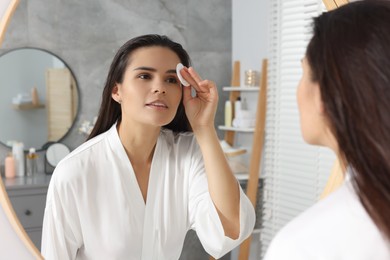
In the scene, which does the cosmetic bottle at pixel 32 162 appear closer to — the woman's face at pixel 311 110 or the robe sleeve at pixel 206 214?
the robe sleeve at pixel 206 214

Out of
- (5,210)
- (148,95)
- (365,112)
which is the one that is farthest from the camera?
(5,210)

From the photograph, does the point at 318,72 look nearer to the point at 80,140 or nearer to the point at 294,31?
the point at 294,31

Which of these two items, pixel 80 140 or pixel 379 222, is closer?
pixel 379 222

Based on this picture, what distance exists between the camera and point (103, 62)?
34.9 inches

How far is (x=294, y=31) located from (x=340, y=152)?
36 centimetres

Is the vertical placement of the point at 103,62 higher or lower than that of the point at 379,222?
higher

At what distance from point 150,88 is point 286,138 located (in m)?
0.27

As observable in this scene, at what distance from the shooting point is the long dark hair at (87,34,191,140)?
88 cm

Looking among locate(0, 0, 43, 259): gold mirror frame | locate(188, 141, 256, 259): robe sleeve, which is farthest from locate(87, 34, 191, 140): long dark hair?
locate(0, 0, 43, 259): gold mirror frame

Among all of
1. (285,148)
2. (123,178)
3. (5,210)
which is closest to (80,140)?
(123,178)

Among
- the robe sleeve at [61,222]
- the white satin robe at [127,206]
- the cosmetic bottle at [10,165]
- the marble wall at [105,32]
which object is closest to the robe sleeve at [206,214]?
the white satin robe at [127,206]

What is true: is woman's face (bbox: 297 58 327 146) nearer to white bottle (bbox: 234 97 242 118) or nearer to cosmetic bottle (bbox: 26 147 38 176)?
white bottle (bbox: 234 97 242 118)

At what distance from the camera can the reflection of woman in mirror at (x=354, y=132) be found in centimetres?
57

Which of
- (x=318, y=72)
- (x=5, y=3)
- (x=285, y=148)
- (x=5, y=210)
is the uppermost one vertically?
(x=5, y=3)
